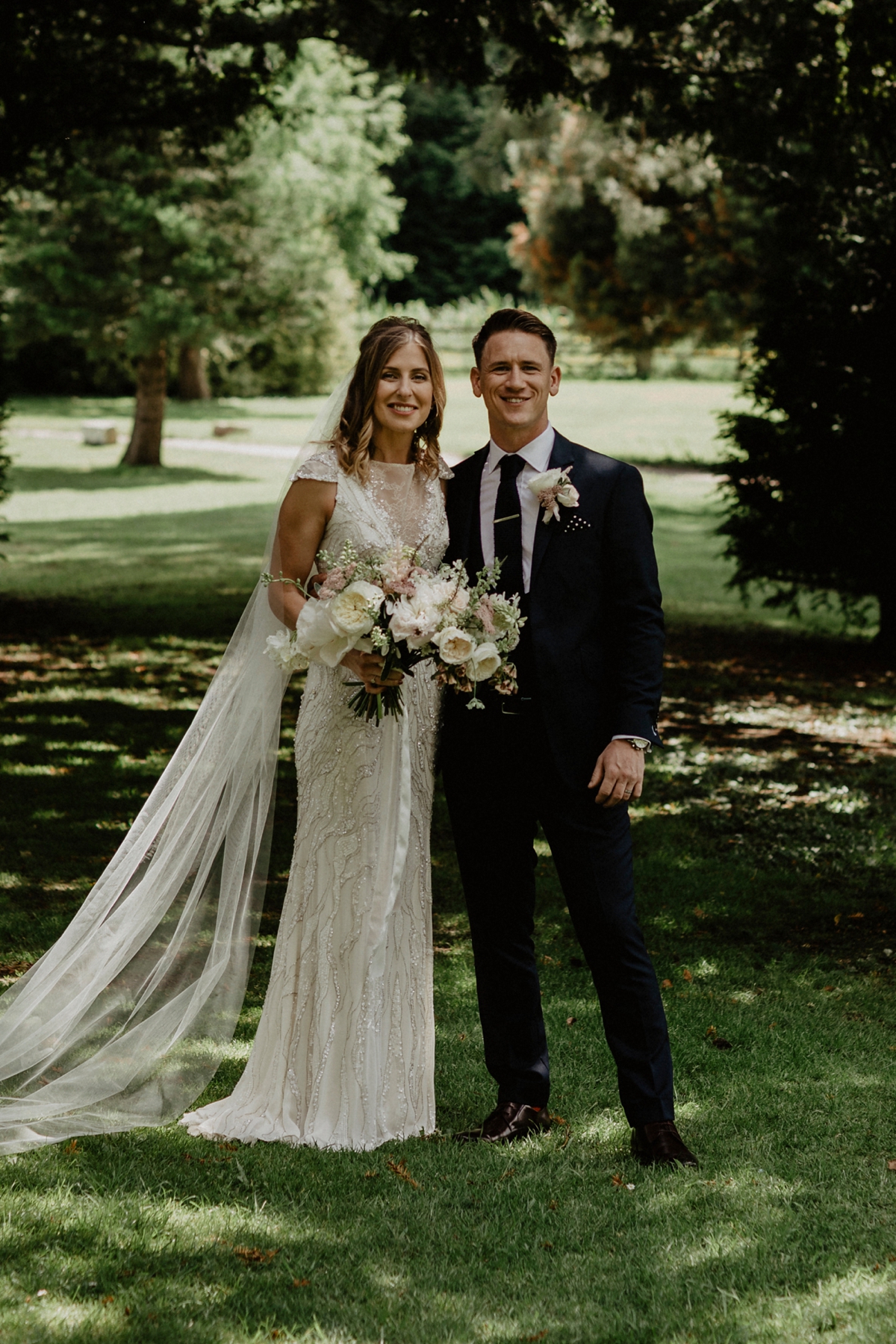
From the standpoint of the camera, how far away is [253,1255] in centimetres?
341

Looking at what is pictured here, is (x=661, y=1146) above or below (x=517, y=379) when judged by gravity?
below

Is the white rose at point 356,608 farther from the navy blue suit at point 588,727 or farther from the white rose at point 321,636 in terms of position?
the navy blue suit at point 588,727

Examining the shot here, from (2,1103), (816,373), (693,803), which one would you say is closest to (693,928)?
(693,803)

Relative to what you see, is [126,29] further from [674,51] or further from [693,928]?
[693,928]

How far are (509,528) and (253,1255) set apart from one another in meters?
2.12

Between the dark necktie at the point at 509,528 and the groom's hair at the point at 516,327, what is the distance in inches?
12.6

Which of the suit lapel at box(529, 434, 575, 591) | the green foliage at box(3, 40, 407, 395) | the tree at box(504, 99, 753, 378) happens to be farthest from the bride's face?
the tree at box(504, 99, 753, 378)


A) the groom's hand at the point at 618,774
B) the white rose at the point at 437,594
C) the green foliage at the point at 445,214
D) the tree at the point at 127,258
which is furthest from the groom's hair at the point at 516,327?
the green foliage at the point at 445,214

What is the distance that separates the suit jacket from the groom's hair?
319mm

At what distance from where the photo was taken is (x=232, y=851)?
173 inches

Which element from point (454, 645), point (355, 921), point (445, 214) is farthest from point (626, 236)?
point (445, 214)

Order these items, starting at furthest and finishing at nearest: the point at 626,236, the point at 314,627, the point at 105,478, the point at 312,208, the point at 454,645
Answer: the point at 626,236
the point at 105,478
the point at 312,208
the point at 314,627
the point at 454,645

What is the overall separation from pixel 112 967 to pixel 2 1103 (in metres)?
0.52

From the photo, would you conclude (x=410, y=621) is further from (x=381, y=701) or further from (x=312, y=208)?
(x=312, y=208)
